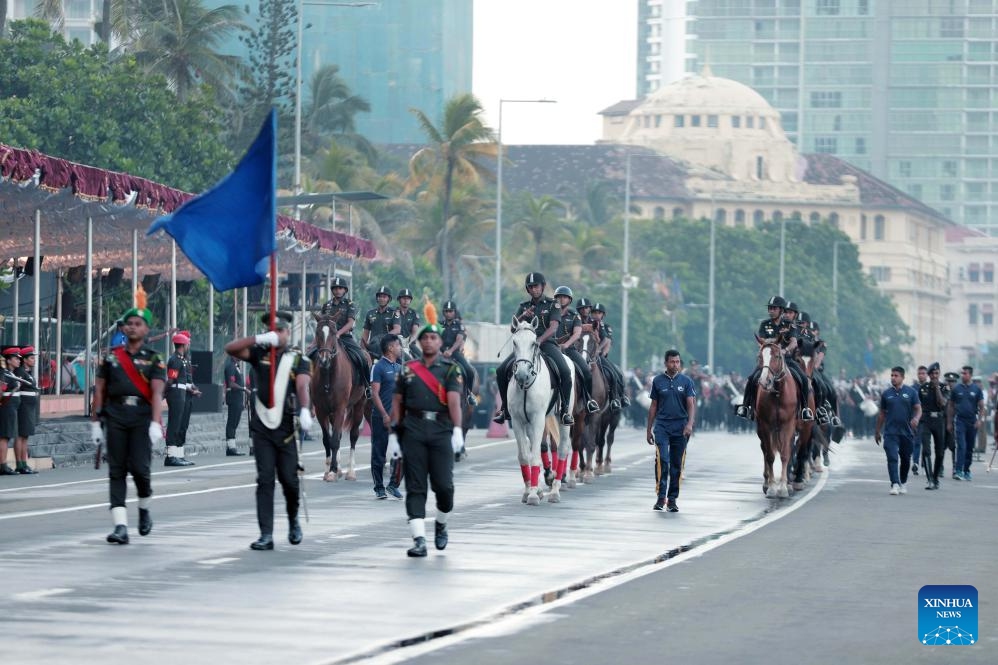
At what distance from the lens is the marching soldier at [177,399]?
3231 centimetres

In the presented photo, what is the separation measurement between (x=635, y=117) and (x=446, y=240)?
4451 inches

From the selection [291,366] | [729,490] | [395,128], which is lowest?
[729,490]

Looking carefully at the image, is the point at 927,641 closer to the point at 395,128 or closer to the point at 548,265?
the point at 548,265

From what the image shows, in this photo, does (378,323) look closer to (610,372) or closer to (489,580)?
(610,372)

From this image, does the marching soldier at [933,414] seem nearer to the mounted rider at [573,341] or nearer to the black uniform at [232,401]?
the mounted rider at [573,341]

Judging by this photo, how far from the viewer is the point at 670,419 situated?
2403cm

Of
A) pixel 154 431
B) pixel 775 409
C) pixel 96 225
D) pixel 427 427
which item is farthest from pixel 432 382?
pixel 96 225

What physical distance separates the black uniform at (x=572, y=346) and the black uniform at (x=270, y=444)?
354 inches

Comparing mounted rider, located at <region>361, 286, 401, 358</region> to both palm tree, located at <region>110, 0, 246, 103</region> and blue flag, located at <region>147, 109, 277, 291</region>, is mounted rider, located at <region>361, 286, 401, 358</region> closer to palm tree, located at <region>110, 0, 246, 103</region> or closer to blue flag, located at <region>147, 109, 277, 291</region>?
blue flag, located at <region>147, 109, 277, 291</region>

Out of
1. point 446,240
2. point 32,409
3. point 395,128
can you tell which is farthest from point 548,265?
point 32,409

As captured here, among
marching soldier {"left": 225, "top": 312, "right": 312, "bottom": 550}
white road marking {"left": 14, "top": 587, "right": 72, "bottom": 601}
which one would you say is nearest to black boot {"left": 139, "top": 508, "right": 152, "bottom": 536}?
marching soldier {"left": 225, "top": 312, "right": 312, "bottom": 550}

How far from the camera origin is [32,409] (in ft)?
97.4

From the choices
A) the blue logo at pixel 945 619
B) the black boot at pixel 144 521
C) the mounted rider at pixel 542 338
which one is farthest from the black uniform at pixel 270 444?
the mounted rider at pixel 542 338

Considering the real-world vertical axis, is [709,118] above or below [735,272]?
above
